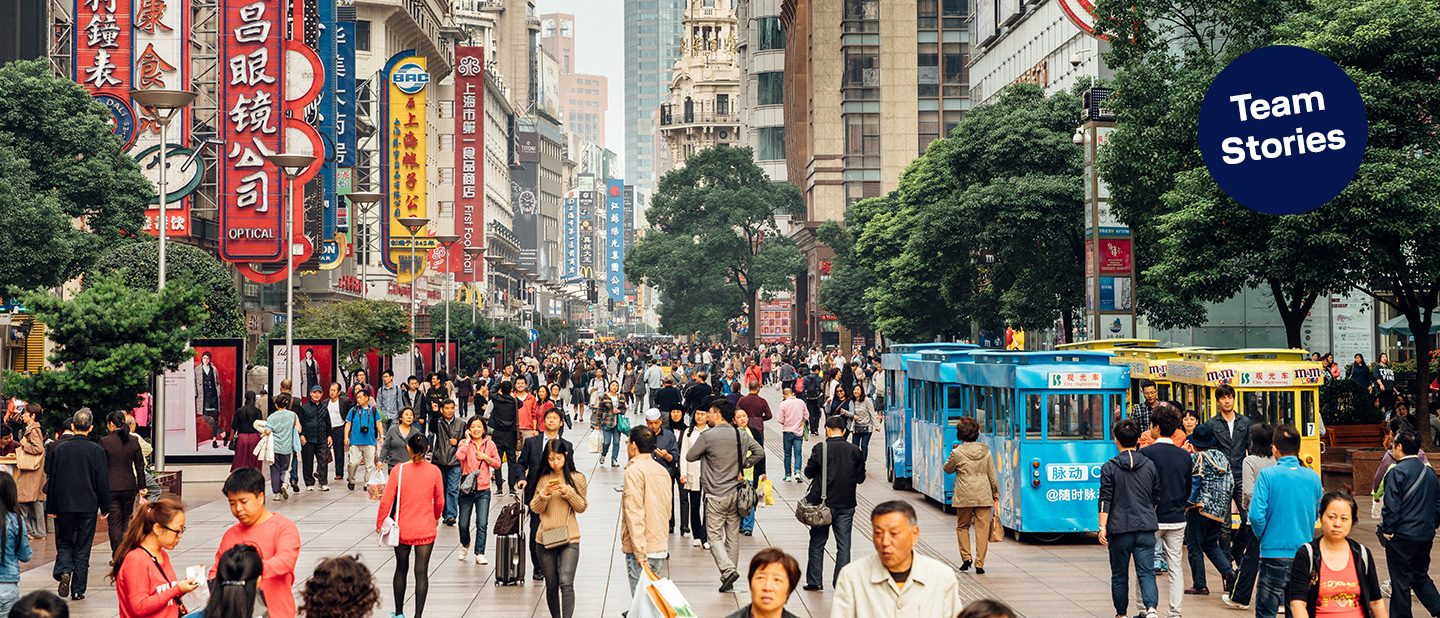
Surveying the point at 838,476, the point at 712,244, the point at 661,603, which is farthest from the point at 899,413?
the point at 712,244

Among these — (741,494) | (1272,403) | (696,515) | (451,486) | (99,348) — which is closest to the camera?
(741,494)

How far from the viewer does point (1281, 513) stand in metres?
11.4

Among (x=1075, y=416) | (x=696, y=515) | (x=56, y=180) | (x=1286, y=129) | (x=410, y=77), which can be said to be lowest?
(x=696, y=515)

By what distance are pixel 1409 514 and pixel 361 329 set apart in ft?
101

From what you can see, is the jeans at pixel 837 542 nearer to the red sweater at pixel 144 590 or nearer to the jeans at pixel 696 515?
the jeans at pixel 696 515

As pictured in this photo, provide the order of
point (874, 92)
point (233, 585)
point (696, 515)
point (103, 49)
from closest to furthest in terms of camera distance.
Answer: point (233, 585)
point (696, 515)
point (103, 49)
point (874, 92)

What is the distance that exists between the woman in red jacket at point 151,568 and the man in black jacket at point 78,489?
20.4 feet

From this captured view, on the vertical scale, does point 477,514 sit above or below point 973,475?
below

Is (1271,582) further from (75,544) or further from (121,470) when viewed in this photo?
(121,470)

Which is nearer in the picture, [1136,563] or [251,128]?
[1136,563]

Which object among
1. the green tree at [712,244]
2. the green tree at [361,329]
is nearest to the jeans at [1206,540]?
the green tree at [361,329]

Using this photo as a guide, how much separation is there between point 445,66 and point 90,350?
72.7 meters

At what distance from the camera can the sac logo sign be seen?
6825 cm

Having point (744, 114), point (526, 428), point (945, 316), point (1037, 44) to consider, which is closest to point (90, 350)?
point (526, 428)
